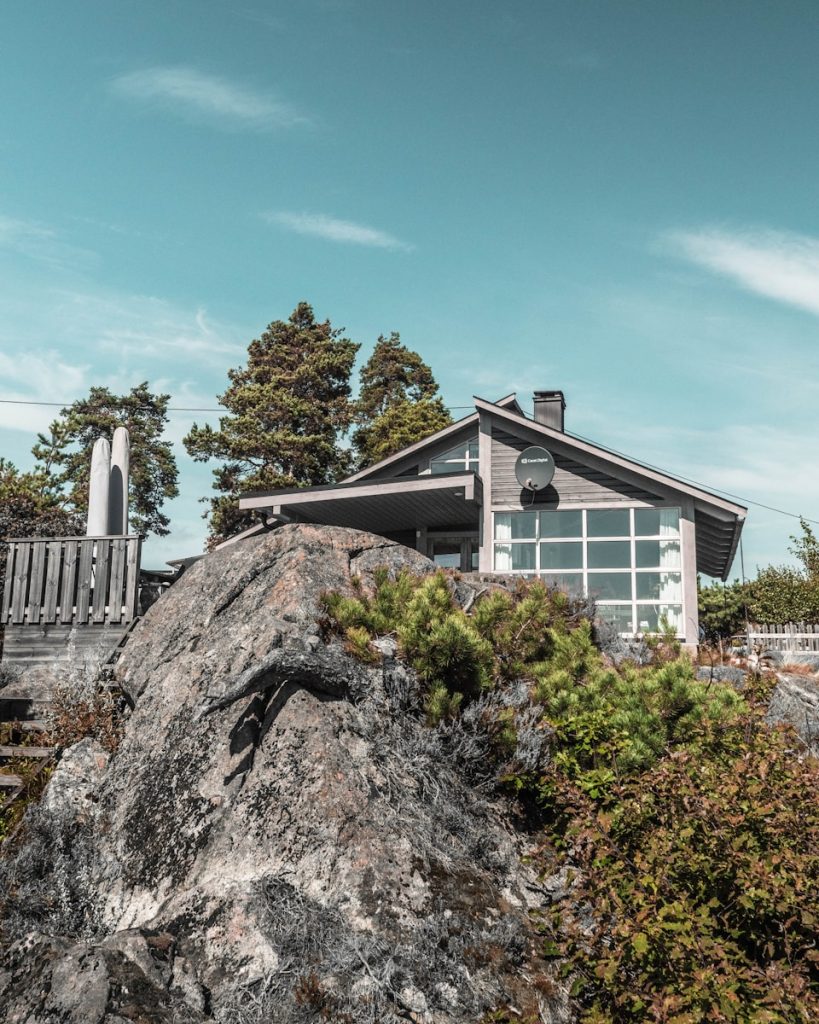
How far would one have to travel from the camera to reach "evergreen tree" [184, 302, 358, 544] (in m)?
34.0

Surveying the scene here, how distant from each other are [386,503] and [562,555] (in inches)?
152

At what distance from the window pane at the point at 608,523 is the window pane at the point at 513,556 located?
1.22 m

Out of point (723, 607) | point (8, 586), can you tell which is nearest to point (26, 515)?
point (8, 586)

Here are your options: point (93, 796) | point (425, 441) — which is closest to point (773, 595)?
point (425, 441)

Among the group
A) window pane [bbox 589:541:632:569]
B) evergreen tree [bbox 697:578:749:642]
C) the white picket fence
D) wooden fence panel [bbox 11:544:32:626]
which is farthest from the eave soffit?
evergreen tree [bbox 697:578:749:642]

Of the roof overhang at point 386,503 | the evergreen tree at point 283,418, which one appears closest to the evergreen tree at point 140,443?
the evergreen tree at point 283,418

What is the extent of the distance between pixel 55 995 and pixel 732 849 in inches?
154

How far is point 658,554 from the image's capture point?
16.8 m

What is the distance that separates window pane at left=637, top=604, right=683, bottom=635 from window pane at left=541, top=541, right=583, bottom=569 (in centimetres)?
147

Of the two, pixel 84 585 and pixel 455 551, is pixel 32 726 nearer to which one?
pixel 84 585

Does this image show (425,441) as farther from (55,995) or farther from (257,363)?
(257,363)


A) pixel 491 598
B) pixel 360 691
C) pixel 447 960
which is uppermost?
pixel 491 598

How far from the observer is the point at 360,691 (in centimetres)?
748

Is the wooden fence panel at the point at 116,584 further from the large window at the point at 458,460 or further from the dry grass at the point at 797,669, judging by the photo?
the dry grass at the point at 797,669
